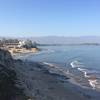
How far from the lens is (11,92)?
25.3 m

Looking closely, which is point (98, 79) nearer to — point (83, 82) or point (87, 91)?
point (83, 82)

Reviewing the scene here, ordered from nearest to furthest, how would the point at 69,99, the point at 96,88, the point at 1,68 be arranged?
the point at 1,68
the point at 69,99
the point at 96,88

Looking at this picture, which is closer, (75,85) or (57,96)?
(57,96)

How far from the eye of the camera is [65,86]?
42.6 m

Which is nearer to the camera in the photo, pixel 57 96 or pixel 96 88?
pixel 57 96

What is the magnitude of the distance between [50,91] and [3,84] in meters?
12.9

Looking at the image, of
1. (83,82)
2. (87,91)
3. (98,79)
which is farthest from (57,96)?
(98,79)

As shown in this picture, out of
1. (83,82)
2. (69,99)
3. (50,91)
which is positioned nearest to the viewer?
(69,99)

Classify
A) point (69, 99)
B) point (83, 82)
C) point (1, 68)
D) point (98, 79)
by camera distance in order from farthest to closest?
point (98, 79)
point (83, 82)
point (69, 99)
point (1, 68)

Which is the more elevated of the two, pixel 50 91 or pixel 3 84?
pixel 3 84

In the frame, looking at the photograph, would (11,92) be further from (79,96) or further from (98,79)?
(98,79)

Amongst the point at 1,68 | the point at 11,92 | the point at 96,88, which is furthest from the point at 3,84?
the point at 96,88

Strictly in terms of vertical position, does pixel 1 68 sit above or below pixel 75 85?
above

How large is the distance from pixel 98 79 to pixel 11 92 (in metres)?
27.6
